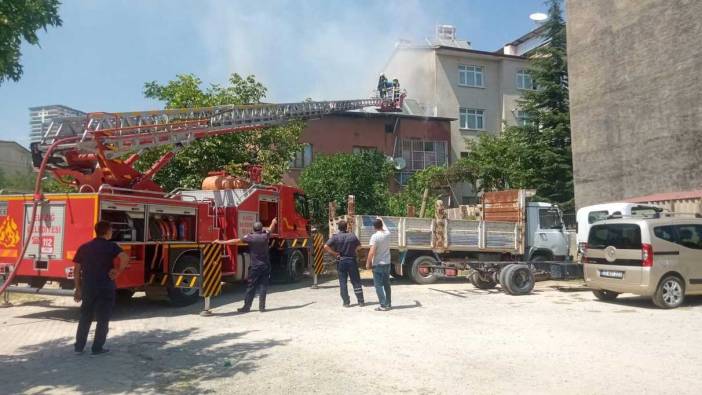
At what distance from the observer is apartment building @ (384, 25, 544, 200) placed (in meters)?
35.5

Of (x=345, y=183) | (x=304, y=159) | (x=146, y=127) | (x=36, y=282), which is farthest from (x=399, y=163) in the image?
(x=36, y=282)

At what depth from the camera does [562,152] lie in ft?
87.3

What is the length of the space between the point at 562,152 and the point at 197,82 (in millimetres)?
17029

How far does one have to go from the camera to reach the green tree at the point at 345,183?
23125 millimetres

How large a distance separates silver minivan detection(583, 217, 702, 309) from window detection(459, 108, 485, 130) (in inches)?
1009

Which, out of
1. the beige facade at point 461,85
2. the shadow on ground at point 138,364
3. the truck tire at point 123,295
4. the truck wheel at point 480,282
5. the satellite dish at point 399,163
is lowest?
the shadow on ground at point 138,364

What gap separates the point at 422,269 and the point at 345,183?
29.4ft

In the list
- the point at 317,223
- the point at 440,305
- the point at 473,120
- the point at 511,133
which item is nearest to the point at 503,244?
the point at 440,305

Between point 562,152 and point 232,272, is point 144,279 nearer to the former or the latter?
point 232,272

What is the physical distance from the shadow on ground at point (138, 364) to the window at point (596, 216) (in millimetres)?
11475

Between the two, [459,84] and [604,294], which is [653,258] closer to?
[604,294]

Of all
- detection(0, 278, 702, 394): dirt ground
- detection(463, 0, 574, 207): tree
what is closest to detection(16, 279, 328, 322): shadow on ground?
detection(0, 278, 702, 394): dirt ground

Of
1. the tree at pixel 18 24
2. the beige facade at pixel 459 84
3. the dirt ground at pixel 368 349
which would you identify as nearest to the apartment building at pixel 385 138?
the beige facade at pixel 459 84

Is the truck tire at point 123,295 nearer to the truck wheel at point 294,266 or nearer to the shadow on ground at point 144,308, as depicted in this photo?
the shadow on ground at point 144,308
